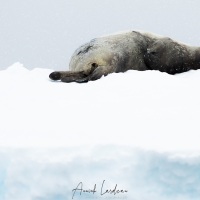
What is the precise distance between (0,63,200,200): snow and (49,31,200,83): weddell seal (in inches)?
46.3

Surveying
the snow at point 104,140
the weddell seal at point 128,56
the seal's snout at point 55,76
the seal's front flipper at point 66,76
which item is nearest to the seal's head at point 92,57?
the weddell seal at point 128,56

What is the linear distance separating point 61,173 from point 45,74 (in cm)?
355

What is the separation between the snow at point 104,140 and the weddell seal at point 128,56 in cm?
118

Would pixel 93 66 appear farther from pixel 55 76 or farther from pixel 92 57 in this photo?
pixel 55 76

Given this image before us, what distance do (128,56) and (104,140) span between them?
3.67 metres

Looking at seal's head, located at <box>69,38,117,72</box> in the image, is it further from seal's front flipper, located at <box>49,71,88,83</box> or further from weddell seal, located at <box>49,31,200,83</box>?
seal's front flipper, located at <box>49,71,88,83</box>

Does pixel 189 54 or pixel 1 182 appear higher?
pixel 189 54

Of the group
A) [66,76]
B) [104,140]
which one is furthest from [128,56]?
[104,140]

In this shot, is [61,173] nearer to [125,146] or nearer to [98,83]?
[125,146]

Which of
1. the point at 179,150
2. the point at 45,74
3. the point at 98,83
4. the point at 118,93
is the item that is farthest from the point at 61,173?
the point at 45,74

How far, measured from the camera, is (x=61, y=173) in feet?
18.5

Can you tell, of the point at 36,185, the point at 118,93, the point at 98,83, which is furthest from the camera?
the point at 98,83

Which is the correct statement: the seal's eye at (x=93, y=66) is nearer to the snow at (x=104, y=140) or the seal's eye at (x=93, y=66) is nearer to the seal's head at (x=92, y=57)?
the seal's head at (x=92, y=57)

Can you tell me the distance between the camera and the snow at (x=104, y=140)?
564cm
